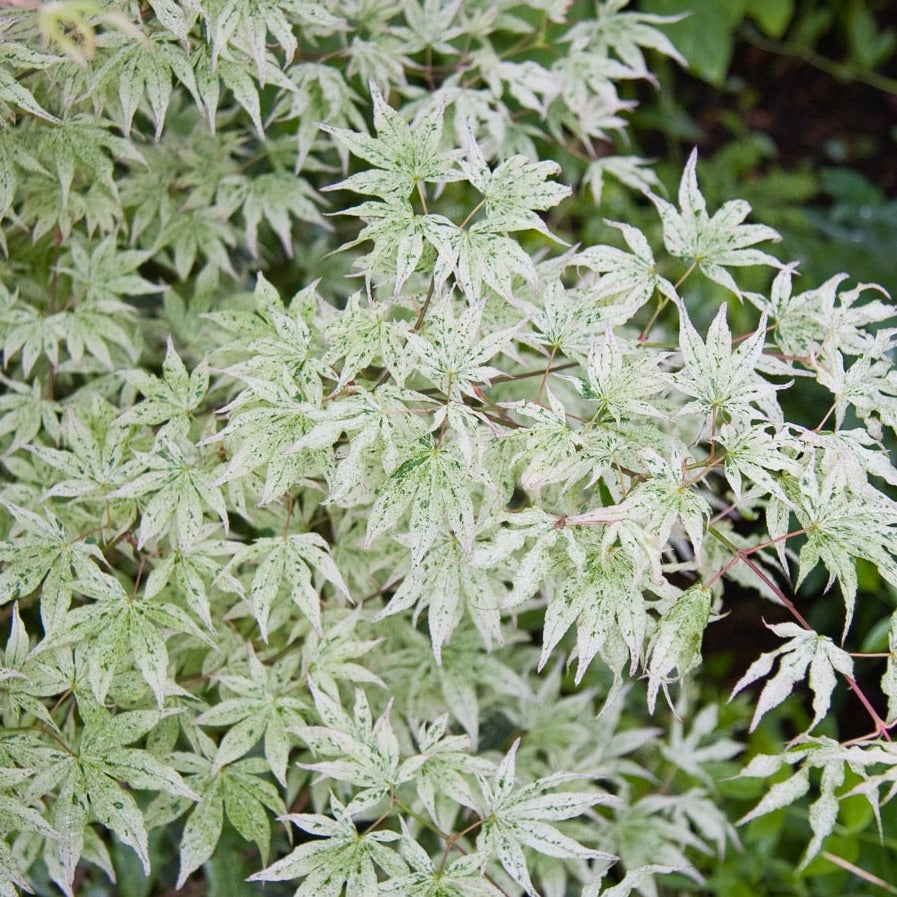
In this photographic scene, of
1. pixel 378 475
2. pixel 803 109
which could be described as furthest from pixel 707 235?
pixel 803 109

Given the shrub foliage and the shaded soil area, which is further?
the shaded soil area

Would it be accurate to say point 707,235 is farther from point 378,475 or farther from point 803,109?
point 803,109

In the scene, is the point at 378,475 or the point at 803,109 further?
the point at 803,109

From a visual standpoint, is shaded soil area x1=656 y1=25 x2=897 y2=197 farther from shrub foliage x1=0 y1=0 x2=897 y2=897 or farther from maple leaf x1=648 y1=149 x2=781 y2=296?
maple leaf x1=648 y1=149 x2=781 y2=296

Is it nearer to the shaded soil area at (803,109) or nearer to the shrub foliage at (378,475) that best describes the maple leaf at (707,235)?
the shrub foliage at (378,475)

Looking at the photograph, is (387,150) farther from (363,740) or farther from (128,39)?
(363,740)

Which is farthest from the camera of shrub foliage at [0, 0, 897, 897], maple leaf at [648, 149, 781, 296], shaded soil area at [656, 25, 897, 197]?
shaded soil area at [656, 25, 897, 197]

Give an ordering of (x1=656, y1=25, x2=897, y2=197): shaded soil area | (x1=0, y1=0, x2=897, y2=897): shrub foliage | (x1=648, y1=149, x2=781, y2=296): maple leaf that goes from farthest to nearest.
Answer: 1. (x1=656, y1=25, x2=897, y2=197): shaded soil area
2. (x1=648, y1=149, x2=781, y2=296): maple leaf
3. (x1=0, y1=0, x2=897, y2=897): shrub foliage

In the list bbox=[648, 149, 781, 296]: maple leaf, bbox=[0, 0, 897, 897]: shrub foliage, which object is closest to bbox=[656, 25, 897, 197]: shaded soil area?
bbox=[0, 0, 897, 897]: shrub foliage

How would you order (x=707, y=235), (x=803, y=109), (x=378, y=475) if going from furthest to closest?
(x=803, y=109) < (x=707, y=235) < (x=378, y=475)
